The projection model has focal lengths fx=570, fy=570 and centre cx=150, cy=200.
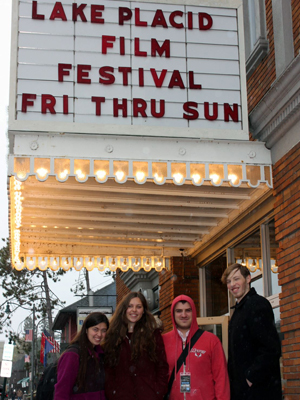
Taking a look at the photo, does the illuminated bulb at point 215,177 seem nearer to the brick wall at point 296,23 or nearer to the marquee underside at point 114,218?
the marquee underside at point 114,218

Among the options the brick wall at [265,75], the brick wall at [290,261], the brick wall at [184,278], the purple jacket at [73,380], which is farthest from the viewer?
the brick wall at [184,278]

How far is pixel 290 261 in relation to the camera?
7.03 meters

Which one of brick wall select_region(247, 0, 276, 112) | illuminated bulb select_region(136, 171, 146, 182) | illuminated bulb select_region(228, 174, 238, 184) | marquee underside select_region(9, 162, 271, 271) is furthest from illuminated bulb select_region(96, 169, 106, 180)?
brick wall select_region(247, 0, 276, 112)

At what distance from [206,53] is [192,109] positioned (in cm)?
89

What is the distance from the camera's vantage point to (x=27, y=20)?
25.0ft

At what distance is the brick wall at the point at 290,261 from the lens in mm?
6781

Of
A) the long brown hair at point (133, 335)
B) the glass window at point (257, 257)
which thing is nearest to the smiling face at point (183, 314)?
the long brown hair at point (133, 335)

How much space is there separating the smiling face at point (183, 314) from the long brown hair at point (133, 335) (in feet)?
0.76

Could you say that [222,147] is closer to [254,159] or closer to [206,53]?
[254,159]

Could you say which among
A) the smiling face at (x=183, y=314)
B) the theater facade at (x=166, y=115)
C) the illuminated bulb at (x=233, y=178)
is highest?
the theater facade at (x=166, y=115)

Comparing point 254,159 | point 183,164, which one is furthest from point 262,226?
point 183,164

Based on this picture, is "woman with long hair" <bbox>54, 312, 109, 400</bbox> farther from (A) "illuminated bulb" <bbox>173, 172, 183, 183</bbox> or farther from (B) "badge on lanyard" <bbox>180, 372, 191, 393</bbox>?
(A) "illuminated bulb" <bbox>173, 172, 183, 183</bbox>

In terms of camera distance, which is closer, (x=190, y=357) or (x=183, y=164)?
(x=190, y=357)

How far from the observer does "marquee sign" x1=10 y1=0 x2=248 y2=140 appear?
7379 millimetres
